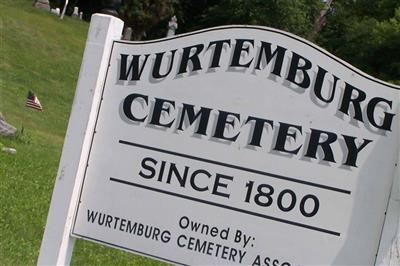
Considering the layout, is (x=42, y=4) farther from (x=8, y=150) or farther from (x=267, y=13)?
(x=8, y=150)

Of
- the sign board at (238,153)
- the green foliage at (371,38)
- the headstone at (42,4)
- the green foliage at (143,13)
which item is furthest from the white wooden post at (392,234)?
the green foliage at (143,13)

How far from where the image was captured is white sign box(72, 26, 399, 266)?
11.6ft

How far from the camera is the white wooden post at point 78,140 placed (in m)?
4.05

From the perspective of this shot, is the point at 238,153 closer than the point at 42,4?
Yes

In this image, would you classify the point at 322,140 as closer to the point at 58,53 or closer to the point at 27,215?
the point at 27,215

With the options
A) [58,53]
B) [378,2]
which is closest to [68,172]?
[58,53]

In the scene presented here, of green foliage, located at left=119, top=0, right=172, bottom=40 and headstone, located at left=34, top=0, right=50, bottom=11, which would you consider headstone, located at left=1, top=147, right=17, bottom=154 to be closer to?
headstone, located at left=34, top=0, right=50, bottom=11

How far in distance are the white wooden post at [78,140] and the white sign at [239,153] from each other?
5cm

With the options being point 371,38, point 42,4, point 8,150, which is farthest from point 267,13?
point 8,150

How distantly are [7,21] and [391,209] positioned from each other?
24.2 metres

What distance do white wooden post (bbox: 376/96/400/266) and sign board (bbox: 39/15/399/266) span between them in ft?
0.11

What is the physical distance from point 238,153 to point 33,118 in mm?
13353

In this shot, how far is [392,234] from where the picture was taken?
3.44 metres

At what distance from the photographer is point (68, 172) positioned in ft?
13.4
